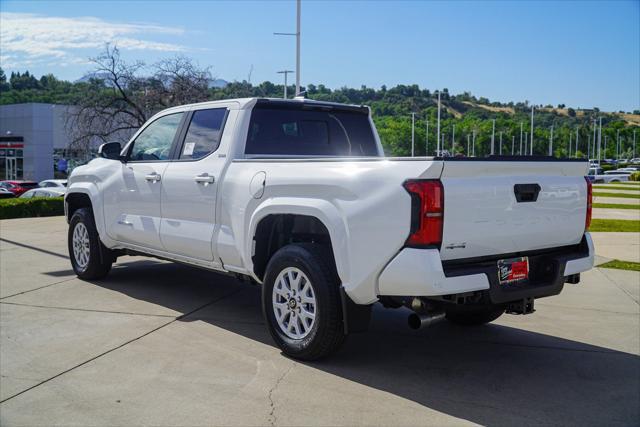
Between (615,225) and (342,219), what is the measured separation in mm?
14096

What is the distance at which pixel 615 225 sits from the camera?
53.9ft

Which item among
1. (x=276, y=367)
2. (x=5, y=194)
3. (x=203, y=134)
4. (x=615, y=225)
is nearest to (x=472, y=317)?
Result: (x=276, y=367)

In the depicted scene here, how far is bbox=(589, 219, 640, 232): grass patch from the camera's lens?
1552cm

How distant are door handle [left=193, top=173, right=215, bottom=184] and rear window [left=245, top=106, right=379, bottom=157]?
15.8 inches

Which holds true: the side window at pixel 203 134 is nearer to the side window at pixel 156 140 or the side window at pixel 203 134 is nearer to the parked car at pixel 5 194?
the side window at pixel 156 140

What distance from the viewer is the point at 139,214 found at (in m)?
6.75

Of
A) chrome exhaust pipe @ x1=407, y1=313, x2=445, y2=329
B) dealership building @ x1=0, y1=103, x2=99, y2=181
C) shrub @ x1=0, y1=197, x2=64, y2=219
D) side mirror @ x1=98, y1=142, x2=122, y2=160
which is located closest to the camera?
chrome exhaust pipe @ x1=407, y1=313, x2=445, y2=329

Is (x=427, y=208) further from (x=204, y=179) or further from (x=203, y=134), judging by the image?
(x=203, y=134)

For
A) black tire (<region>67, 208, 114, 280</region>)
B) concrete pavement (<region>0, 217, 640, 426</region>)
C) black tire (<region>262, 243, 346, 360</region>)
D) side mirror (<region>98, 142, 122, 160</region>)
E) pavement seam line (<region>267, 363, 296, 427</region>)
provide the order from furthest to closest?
black tire (<region>67, 208, 114, 280</region>)
side mirror (<region>98, 142, 122, 160</region>)
black tire (<region>262, 243, 346, 360</region>)
concrete pavement (<region>0, 217, 640, 426</region>)
pavement seam line (<region>267, 363, 296, 427</region>)

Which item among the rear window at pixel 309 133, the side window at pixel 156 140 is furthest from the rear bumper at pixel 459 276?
the side window at pixel 156 140

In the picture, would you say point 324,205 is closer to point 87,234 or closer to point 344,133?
point 344,133

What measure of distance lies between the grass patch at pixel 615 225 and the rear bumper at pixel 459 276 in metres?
11.6

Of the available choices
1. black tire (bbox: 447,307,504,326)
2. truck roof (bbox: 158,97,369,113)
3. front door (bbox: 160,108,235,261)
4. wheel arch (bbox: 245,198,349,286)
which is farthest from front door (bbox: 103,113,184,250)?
black tire (bbox: 447,307,504,326)

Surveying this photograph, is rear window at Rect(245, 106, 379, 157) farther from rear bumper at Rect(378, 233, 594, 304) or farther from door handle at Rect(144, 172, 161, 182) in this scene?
rear bumper at Rect(378, 233, 594, 304)
